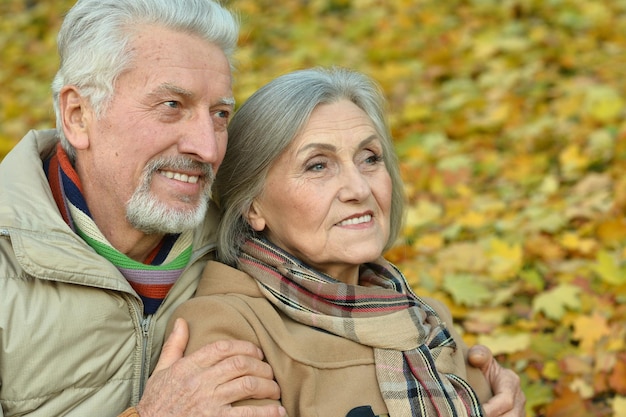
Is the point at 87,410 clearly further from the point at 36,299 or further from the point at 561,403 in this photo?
the point at 561,403

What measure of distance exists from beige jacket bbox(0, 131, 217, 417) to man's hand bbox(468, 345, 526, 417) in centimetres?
129

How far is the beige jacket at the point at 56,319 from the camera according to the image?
8.18 ft

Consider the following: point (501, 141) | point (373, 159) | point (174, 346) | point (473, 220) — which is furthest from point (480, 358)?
point (501, 141)

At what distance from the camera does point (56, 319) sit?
254 centimetres

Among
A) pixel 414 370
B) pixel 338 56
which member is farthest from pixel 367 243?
pixel 338 56

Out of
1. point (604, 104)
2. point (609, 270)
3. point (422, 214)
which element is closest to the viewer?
point (609, 270)

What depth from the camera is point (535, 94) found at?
22.4 feet

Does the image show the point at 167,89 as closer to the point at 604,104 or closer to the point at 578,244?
the point at 578,244

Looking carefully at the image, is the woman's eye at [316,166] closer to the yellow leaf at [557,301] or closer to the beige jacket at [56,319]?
the beige jacket at [56,319]

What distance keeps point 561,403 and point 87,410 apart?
2136 mm

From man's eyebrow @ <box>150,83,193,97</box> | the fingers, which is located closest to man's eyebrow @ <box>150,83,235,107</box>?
man's eyebrow @ <box>150,83,193,97</box>

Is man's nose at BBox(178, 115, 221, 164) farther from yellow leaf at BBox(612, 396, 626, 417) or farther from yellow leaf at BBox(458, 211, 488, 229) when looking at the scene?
yellow leaf at BBox(458, 211, 488, 229)

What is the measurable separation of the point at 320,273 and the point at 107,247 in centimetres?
75

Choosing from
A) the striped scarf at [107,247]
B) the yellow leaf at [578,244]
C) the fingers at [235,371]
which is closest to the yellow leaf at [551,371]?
the yellow leaf at [578,244]
